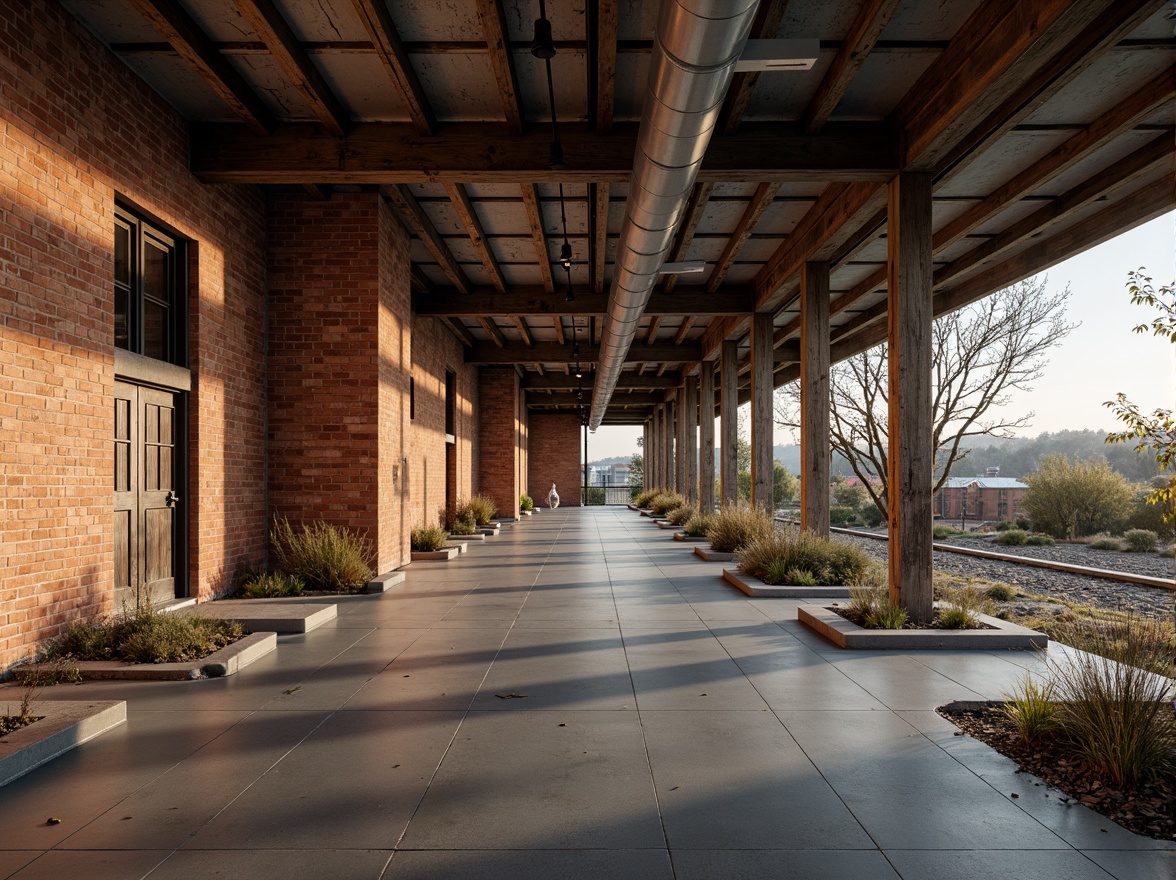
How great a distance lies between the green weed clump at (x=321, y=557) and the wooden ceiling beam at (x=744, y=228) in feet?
19.6

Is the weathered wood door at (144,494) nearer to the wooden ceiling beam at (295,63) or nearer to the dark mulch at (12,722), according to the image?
the dark mulch at (12,722)

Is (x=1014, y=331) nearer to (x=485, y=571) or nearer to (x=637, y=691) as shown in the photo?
(x=485, y=571)

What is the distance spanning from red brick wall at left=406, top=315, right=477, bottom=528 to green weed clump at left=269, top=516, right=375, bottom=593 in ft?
8.36

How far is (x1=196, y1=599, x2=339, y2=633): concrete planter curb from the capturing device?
6.51 m

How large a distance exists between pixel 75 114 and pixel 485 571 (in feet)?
23.8

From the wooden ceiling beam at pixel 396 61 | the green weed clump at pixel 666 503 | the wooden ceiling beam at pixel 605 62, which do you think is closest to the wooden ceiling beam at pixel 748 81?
the wooden ceiling beam at pixel 605 62

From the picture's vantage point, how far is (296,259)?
352 inches

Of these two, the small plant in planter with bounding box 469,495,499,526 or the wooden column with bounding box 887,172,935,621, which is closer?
Result: the wooden column with bounding box 887,172,935,621

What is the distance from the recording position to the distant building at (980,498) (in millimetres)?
33250

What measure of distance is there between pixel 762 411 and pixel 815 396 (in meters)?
2.78

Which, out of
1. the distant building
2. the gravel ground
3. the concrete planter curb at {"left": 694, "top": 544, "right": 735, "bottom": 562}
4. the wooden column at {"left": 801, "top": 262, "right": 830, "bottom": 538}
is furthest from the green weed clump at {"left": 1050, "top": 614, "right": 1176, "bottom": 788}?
the distant building

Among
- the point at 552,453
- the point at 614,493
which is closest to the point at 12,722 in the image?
the point at 552,453

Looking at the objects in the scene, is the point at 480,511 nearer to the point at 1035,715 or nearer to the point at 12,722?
the point at 12,722

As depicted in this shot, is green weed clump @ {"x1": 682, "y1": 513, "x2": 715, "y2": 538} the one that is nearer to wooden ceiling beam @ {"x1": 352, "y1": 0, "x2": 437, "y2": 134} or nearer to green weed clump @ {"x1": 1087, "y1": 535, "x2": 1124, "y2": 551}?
green weed clump @ {"x1": 1087, "y1": 535, "x2": 1124, "y2": 551}
